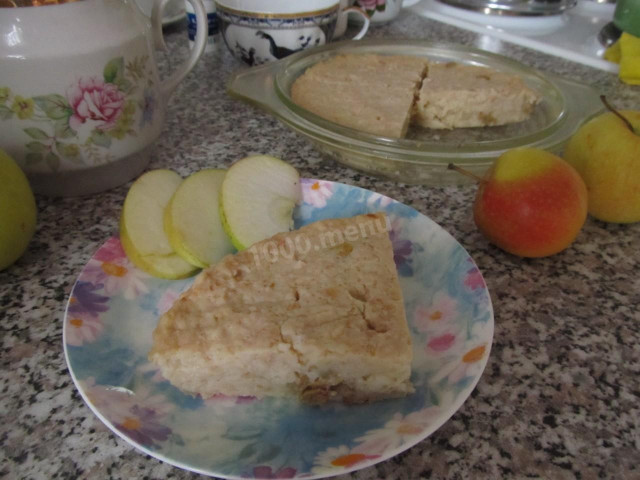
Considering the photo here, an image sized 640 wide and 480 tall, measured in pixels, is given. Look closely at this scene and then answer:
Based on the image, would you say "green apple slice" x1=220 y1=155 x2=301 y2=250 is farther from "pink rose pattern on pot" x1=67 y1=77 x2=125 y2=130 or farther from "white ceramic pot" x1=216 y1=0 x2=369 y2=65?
"white ceramic pot" x1=216 y1=0 x2=369 y2=65

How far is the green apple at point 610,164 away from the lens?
922mm

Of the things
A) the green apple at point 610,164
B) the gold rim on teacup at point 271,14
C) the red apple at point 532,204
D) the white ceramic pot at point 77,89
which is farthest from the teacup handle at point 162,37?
the green apple at point 610,164

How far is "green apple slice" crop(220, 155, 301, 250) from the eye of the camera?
868 mm

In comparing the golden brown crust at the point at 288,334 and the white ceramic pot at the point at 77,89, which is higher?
the white ceramic pot at the point at 77,89

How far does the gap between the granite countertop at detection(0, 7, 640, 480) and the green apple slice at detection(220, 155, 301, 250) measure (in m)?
0.26

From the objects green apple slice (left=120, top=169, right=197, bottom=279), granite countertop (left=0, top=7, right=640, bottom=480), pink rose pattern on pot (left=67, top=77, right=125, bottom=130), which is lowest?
granite countertop (left=0, top=7, right=640, bottom=480)

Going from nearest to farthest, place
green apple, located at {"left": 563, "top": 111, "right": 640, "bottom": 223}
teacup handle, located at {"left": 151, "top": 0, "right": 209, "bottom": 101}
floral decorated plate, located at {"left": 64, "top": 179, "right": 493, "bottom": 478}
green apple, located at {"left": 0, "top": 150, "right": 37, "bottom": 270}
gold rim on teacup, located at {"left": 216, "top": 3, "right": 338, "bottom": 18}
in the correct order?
floral decorated plate, located at {"left": 64, "top": 179, "right": 493, "bottom": 478} → green apple, located at {"left": 0, "top": 150, "right": 37, "bottom": 270} → green apple, located at {"left": 563, "top": 111, "right": 640, "bottom": 223} → teacup handle, located at {"left": 151, "top": 0, "right": 209, "bottom": 101} → gold rim on teacup, located at {"left": 216, "top": 3, "right": 338, "bottom": 18}

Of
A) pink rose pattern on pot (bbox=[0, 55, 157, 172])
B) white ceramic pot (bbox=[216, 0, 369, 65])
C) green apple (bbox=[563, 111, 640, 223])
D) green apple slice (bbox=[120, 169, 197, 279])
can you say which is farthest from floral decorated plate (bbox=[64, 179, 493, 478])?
white ceramic pot (bbox=[216, 0, 369, 65])

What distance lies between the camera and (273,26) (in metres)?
1.48

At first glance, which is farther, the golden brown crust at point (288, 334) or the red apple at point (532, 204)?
the red apple at point (532, 204)

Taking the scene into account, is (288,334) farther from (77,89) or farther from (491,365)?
(77,89)

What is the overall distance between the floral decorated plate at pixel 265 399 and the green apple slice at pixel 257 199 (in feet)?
0.43

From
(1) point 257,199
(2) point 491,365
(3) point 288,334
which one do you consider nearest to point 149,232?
(1) point 257,199

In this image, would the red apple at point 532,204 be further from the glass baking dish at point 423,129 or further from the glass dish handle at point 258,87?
the glass dish handle at point 258,87
